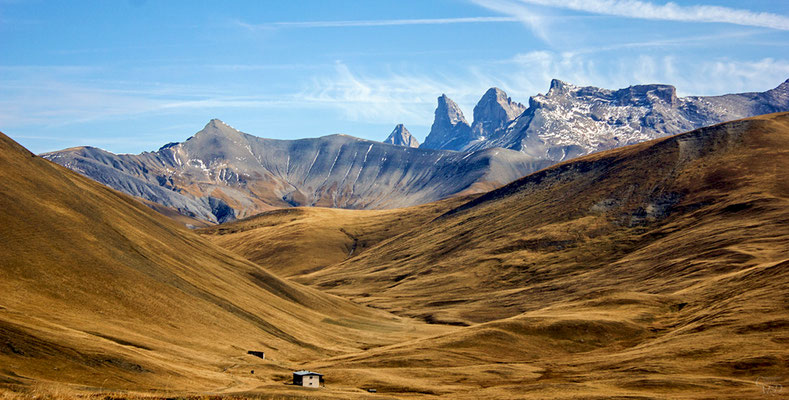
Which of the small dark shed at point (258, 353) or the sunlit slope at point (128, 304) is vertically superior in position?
the sunlit slope at point (128, 304)

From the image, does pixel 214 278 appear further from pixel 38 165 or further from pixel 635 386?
→ pixel 635 386

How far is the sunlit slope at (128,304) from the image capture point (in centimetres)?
7438

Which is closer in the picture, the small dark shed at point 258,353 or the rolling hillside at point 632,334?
the rolling hillside at point 632,334

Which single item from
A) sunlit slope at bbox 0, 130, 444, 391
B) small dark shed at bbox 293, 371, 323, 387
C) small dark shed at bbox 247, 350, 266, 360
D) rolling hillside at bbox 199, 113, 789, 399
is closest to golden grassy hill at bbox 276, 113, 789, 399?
rolling hillside at bbox 199, 113, 789, 399

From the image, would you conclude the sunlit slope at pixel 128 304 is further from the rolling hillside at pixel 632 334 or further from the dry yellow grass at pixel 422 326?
the rolling hillside at pixel 632 334

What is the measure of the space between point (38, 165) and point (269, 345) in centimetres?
7109

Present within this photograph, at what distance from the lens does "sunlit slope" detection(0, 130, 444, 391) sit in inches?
2928

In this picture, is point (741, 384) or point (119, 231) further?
point (119, 231)

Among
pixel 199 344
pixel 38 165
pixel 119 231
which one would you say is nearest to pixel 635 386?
pixel 199 344

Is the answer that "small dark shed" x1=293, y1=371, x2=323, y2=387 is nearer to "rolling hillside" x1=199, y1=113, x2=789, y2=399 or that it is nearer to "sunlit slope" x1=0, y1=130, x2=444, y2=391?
"sunlit slope" x1=0, y1=130, x2=444, y2=391

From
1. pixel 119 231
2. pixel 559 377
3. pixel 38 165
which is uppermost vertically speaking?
pixel 38 165

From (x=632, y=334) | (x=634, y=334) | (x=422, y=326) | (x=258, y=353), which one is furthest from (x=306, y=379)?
(x=422, y=326)

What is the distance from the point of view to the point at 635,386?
8044 centimetres

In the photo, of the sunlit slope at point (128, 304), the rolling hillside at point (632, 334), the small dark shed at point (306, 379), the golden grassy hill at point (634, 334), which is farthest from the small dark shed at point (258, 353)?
the small dark shed at point (306, 379)
